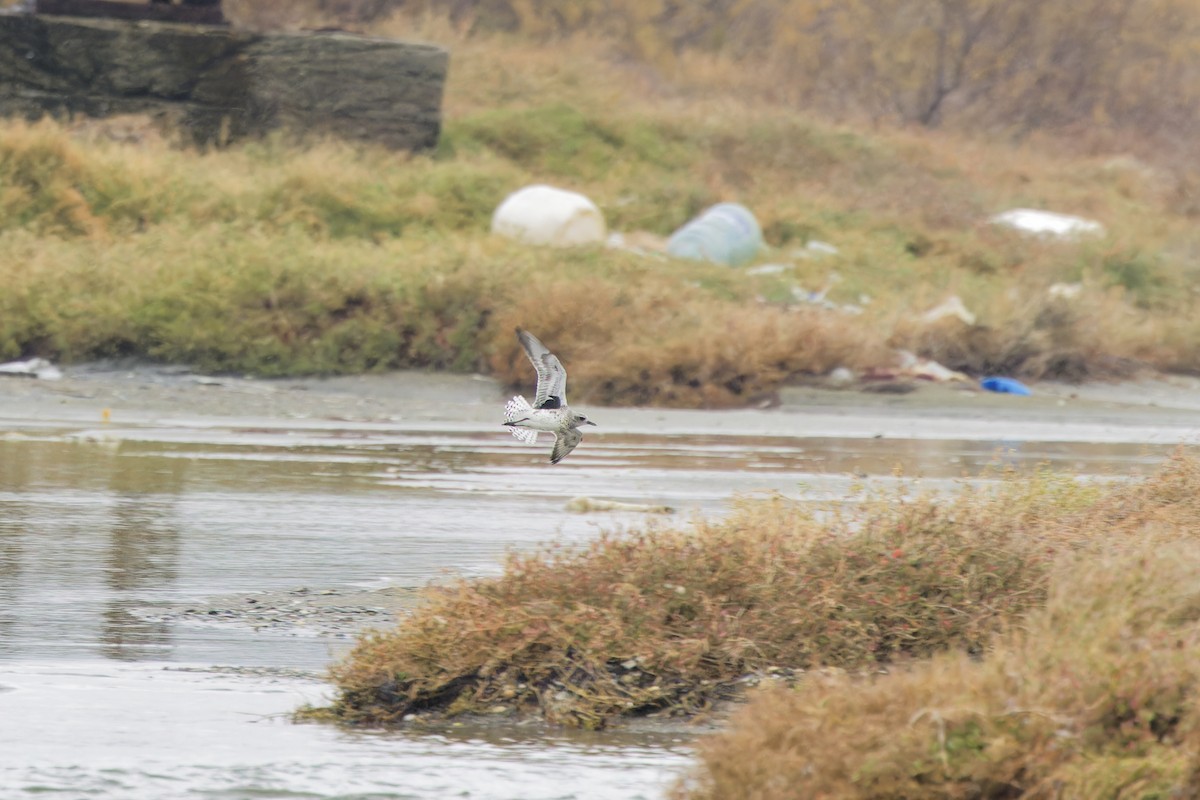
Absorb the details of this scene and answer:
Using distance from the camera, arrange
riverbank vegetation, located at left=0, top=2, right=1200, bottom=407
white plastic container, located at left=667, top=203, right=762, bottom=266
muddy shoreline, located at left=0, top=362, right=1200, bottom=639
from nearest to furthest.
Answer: muddy shoreline, located at left=0, top=362, right=1200, bottom=639, riverbank vegetation, located at left=0, top=2, right=1200, bottom=407, white plastic container, located at left=667, top=203, right=762, bottom=266

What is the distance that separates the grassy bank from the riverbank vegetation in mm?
14580

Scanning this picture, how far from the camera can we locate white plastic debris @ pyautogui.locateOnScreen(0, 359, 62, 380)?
2270 centimetres

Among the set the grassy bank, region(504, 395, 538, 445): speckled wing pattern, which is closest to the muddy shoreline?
region(504, 395, 538, 445): speckled wing pattern

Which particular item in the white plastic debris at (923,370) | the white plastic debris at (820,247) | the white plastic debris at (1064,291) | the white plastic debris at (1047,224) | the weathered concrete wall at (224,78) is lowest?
the white plastic debris at (923,370)

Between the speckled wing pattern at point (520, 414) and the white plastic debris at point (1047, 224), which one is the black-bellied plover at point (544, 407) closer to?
the speckled wing pattern at point (520, 414)

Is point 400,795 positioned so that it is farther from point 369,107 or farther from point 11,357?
point 369,107

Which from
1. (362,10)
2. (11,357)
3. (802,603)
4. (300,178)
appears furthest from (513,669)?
(362,10)

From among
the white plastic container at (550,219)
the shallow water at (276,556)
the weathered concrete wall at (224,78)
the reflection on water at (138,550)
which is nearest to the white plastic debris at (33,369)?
the shallow water at (276,556)

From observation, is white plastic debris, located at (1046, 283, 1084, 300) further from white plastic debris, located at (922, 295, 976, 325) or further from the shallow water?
the shallow water

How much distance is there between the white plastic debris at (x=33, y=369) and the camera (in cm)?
2270

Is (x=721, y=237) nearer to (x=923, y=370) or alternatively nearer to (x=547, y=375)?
(x=923, y=370)

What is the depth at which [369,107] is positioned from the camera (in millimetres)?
33531

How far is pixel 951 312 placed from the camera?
2597 centimetres

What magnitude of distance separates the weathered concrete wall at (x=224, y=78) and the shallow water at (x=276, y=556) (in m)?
13.7
